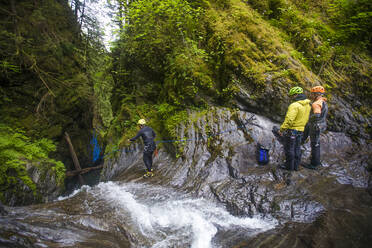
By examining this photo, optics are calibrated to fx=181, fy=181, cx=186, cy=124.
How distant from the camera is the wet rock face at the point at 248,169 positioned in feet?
13.5

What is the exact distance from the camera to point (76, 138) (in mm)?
13547

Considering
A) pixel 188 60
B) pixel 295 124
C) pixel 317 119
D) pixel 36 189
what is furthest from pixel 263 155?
A: pixel 36 189

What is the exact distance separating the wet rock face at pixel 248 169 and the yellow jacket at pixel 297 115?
1.30 metres

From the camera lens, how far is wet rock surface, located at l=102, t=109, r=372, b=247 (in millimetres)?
3637

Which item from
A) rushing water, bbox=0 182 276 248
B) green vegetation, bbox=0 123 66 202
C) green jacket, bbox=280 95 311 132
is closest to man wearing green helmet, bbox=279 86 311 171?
green jacket, bbox=280 95 311 132

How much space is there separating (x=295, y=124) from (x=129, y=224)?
15.6 ft

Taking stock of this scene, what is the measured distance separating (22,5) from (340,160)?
1460 centimetres

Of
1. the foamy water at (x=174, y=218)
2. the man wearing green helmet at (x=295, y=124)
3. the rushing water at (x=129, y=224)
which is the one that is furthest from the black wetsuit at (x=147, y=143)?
the man wearing green helmet at (x=295, y=124)

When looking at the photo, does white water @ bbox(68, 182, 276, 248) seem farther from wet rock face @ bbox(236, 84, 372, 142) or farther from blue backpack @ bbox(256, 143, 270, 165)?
wet rock face @ bbox(236, 84, 372, 142)

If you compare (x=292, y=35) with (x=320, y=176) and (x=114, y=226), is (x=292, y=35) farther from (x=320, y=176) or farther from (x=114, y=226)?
(x=114, y=226)

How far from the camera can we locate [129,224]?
12.4ft

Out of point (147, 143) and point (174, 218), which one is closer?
point (174, 218)

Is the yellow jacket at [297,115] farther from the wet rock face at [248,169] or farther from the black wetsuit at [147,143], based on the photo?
the black wetsuit at [147,143]

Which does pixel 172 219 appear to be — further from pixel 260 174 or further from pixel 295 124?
pixel 295 124
